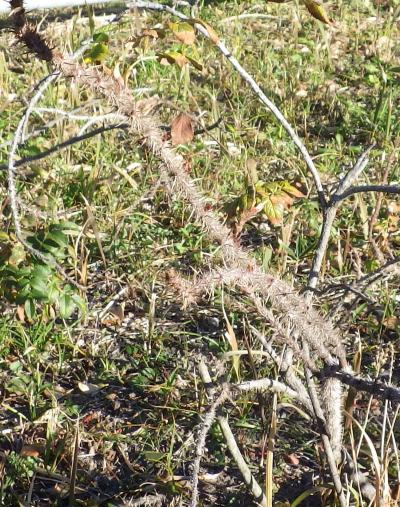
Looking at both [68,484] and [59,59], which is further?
[68,484]

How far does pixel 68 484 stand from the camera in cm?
243

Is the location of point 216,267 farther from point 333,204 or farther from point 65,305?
point 65,305

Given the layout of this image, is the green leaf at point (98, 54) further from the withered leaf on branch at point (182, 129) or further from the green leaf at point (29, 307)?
the green leaf at point (29, 307)

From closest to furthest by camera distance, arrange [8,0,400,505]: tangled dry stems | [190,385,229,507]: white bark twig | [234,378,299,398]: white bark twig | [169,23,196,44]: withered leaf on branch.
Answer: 1. [8,0,400,505]: tangled dry stems
2. [190,385,229,507]: white bark twig
3. [234,378,299,398]: white bark twig
4. [169,23,196,44]: withered leaf on branch

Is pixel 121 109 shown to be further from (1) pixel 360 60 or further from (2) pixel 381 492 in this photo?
(1) pixel 360 60

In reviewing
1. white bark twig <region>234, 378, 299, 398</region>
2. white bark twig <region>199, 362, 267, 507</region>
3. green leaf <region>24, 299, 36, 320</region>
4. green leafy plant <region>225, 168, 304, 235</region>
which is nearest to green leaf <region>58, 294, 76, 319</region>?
green leaf <region>24, 299, 36, 320</region>

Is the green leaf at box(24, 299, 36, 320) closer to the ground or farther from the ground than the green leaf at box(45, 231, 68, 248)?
closer to the ground

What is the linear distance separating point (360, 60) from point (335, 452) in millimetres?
3181

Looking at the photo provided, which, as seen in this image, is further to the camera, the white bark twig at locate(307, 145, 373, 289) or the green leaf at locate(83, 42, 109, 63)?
the green leaf at locate(83, 42, 109, 63)

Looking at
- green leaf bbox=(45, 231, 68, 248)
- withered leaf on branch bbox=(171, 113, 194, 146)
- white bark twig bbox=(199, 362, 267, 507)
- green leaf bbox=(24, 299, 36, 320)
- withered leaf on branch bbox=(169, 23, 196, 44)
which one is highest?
withered leaf on branch bbox=(169, 23, 196, 44)

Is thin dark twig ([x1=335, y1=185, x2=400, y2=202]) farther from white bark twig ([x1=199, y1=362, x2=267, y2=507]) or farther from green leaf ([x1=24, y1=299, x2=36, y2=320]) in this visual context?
green leaf ([x1=24, y1=299, x2=36, y2=320])

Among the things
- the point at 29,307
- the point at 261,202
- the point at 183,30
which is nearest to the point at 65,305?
the point at 29,307

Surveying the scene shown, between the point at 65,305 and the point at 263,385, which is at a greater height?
the point at 65,305

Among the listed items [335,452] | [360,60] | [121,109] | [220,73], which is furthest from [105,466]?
[360,60]
